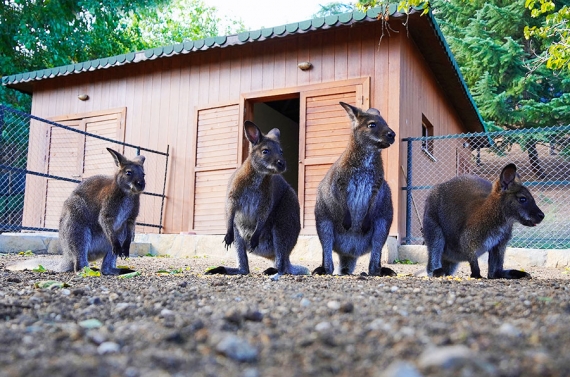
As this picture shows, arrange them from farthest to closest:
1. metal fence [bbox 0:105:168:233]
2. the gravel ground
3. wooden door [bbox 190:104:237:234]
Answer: metal fence [bbox 0:105:168:233] < wooden door [bbox 190:104:237:234] < the gravel ground

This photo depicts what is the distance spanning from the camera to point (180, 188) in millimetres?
12039

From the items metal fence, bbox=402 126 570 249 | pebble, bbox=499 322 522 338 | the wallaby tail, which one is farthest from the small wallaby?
pebble, bbox=499 322 522 338

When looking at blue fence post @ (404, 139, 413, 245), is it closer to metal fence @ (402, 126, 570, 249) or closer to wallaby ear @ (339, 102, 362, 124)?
metal fence @ (402, 126, 570, 249)

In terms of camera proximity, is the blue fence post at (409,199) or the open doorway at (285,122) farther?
the open doorway at (285,122)

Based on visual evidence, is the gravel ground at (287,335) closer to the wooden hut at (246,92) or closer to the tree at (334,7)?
the wooden hut at (246,92)

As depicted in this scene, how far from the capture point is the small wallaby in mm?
5711

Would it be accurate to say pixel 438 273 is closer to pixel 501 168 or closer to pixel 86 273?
pixel 86 273

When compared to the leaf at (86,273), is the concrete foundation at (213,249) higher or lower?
higher

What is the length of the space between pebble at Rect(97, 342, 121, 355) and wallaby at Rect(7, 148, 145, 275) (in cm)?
387

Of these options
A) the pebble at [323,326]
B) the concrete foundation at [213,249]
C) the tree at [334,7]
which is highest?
the tree at [334,7]

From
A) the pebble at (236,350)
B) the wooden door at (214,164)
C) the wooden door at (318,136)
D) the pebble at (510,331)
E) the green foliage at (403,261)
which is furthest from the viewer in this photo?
the wooden door at (214,164)


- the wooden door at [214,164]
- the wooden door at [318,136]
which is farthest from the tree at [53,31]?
the wooden door at [318,136]

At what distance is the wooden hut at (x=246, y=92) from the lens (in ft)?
33.6

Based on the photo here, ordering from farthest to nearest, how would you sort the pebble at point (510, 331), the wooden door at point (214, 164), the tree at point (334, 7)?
the tree at point (334, 7) → the wooden door at point (214, 164) → the pebble at point (510, 331)
